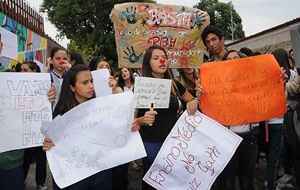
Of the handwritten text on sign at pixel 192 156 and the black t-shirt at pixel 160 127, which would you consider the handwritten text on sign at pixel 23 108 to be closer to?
the black t-shirt at pixel 160 127

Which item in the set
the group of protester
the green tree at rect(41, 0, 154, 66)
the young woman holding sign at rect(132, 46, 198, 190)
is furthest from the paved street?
the green tree at rect(41, 0, 154, 66)

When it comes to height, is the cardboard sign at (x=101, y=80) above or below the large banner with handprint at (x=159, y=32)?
below

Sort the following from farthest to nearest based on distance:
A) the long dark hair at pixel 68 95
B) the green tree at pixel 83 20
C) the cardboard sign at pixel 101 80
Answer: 1. the green tree at pixel 83 20
2. the cardboard sign at pixel 101 80
3. the long dark hair at pixel 68 95

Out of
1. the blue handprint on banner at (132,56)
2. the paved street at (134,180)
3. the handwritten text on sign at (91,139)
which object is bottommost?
the paved street at (134,180)

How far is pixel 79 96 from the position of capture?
3.80 m

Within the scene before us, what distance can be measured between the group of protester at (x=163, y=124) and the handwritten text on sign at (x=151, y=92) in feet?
0.31

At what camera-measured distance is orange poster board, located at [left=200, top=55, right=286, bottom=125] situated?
14.5 ft

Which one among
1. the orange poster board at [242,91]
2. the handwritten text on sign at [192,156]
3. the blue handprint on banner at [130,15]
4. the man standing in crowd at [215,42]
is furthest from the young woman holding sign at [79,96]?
the blue handprint on banner at [130,15]

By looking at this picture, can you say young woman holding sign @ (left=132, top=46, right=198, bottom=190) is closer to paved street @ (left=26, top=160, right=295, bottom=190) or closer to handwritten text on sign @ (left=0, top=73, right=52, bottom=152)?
handwritten text on sign @ (left=0, top=73, right=52, bottom=152)

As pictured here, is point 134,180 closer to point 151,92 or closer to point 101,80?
point 101,80

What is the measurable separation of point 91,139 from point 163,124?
0.83 meters

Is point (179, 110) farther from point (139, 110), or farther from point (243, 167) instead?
point (243, 167)

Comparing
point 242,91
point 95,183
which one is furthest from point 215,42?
point 95,183

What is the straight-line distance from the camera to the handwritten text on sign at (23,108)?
3.83 m
